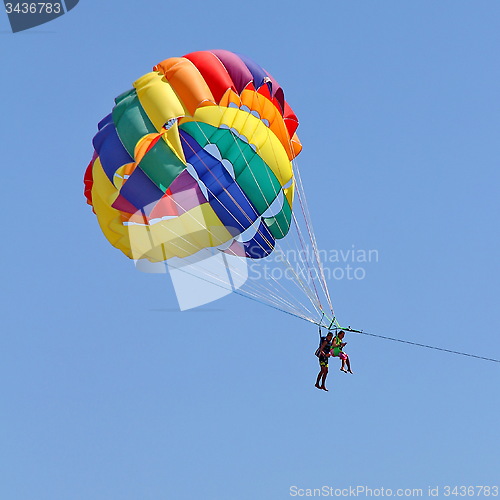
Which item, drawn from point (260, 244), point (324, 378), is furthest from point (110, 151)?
point (324, 378)

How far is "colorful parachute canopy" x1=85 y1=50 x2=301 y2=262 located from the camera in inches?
877

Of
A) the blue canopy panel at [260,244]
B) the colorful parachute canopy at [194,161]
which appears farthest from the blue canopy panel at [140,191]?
the blue canopy panel at [260,244]

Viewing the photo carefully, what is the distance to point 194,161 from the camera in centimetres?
2361

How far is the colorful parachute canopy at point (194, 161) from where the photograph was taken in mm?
22281

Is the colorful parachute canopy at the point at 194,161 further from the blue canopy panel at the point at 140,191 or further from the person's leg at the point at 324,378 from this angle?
the person's leg at the point at 324,378

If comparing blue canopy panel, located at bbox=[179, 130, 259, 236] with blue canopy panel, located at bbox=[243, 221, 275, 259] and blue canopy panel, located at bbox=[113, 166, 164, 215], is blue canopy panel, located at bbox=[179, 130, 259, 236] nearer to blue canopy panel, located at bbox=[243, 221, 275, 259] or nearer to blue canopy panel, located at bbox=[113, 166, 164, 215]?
blue canopy panel, located at bbox=[243, 221, 275, 259]

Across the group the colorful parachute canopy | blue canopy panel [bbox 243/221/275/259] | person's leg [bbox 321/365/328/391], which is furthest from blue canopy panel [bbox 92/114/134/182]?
person's leg [bbox 321/365/328/391]

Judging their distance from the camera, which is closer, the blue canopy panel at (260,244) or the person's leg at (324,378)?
the person's leg at (324,378)

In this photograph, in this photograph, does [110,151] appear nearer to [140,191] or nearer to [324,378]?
[140,191]

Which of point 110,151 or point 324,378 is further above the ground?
point 110,151

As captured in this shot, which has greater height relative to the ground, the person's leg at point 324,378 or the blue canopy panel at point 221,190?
the blue canopy panel at point 221,190

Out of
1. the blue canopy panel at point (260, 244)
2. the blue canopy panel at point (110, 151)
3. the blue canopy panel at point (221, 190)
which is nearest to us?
the blue canopy panel at point (110, 151)

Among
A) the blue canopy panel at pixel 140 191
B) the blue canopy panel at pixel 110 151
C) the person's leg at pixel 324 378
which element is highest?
the blue canopy panel at pixel 110 151

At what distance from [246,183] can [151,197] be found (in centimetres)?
212
